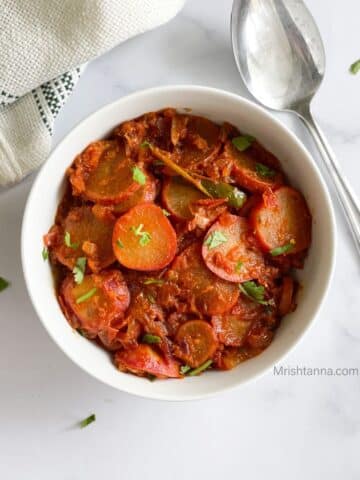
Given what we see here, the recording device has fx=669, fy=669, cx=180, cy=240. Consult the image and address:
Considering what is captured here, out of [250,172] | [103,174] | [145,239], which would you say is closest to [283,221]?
[250,172]

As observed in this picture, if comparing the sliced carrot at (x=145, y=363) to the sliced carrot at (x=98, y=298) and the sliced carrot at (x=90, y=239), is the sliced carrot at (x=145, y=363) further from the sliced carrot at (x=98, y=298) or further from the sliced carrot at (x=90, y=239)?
the sliced carrot at (x=90, y=239)

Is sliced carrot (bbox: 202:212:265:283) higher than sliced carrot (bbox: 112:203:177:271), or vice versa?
sliced carrot (bbox: 112:203:177:271)

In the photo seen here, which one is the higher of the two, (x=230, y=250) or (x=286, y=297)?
(x=230, y=250)

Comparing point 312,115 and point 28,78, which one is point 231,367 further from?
point 28,78

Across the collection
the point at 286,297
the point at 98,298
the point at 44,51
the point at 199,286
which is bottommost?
the point at 286,297

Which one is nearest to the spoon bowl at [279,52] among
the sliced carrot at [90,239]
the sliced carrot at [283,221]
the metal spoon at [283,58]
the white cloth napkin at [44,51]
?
the metal spoon at [283,58]

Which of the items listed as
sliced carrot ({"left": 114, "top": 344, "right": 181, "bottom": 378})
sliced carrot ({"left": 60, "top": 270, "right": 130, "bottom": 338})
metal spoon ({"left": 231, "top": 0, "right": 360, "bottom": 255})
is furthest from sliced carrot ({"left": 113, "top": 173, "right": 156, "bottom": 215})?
metal spoon ({"left": 231, "top": 0, "right": 360, "bottom": 255})

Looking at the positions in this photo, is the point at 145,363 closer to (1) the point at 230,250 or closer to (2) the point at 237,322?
(2) the point at 237,322

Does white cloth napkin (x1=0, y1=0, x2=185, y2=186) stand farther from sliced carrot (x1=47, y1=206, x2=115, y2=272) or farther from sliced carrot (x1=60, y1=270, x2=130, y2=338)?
sliced carrot (x1=60, y1=270, x2=130, y2=338)
